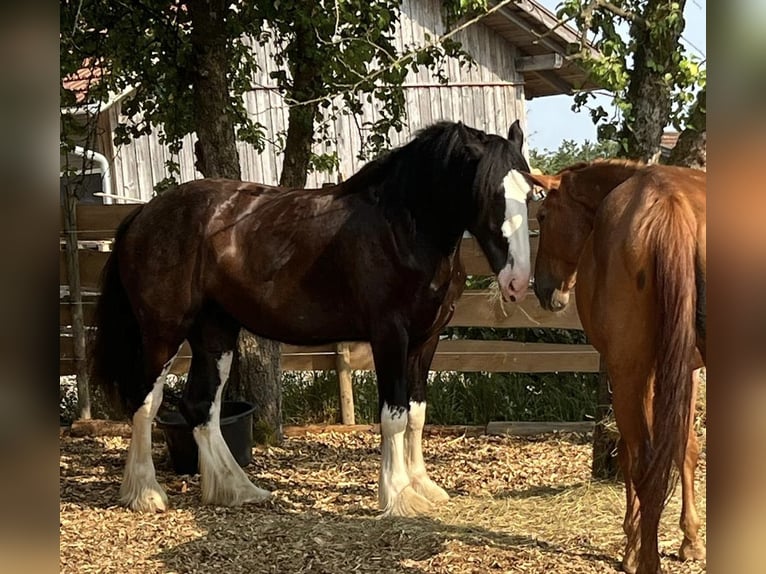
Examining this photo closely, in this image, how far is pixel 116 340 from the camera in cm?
466

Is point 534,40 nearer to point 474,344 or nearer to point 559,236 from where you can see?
point 474,344

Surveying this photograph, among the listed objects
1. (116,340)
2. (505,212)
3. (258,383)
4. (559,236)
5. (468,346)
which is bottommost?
(258,383)

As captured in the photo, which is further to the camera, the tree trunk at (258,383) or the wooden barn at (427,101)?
the wooden barn at (427,101)

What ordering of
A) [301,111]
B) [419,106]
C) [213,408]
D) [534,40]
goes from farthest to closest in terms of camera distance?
[419,106] < [534,40] < [301,111] < [213,408]

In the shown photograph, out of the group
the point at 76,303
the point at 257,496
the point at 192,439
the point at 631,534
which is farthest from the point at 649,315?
the point at 76,303

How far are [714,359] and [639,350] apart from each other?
7.08ft

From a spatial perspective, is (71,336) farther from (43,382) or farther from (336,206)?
(43,382)

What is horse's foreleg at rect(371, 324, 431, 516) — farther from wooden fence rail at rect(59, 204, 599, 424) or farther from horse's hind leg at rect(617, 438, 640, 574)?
wooden fence rail at rect(59, 204, 599, 424)

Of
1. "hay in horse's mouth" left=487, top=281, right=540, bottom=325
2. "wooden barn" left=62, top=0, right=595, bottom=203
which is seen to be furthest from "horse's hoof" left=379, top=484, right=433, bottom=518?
"wooden barn" left=62, top=0, right=595, bottom=203

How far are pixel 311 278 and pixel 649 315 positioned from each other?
7.04ft

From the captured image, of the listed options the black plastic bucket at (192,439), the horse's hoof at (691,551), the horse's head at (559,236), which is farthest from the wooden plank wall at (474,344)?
the horse's hoof at (691,551)

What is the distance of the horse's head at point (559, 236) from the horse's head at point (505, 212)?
0.08 metres

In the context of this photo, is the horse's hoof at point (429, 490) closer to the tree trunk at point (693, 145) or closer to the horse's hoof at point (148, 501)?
the horse's hoof at point (148, 501)

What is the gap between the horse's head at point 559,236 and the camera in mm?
3422
